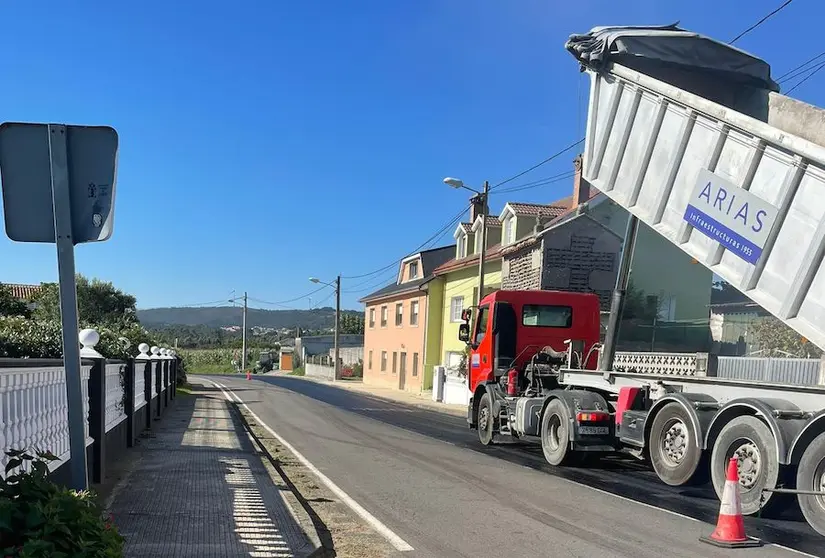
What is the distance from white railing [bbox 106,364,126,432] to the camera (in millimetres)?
8938

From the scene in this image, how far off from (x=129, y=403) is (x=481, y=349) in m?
7.13

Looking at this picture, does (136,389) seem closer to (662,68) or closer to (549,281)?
(662,68)

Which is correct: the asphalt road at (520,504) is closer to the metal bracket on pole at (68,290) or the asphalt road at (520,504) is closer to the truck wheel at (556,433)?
the truck wheel at (556,433)

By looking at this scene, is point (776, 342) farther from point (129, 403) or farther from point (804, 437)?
point (129, 403)

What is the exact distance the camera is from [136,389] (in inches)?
475

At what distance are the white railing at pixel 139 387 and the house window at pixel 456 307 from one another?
941 inches

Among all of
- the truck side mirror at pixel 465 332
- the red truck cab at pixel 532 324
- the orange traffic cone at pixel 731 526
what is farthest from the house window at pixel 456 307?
the orange traffic cone at pixel 731 526

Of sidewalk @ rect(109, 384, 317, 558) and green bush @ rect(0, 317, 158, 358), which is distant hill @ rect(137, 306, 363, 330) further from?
sidewalk @ rect(109, 384, 317, 558)

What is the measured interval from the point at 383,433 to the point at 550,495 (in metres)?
8.03

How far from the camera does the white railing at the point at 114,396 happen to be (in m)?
8.94

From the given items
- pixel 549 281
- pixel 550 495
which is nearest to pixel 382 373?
pixel 549 281

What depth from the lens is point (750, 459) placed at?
7684mm

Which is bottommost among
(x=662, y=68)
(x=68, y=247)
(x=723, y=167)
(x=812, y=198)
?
(x=68, y=247)

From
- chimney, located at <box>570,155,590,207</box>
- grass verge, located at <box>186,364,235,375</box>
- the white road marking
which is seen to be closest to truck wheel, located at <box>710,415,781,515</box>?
the white road marking
